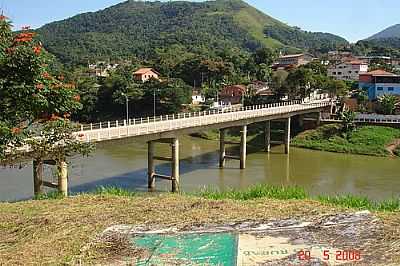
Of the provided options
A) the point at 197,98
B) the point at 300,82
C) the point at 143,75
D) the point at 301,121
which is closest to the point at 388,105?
the point at 301,121

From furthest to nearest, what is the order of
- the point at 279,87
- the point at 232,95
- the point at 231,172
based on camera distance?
the point at 232,95
the point at 279,87
the point at 231,172

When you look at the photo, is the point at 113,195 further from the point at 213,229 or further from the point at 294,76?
the point at 294,76

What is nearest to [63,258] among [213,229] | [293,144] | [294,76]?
[213,229]

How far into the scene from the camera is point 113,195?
12.3 metres

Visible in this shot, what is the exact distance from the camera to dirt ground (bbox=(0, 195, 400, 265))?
24.3ft

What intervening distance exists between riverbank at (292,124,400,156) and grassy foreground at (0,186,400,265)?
3465cm

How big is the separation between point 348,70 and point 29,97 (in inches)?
3352

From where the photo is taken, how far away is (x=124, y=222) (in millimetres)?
9086

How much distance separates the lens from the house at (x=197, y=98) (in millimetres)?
71125

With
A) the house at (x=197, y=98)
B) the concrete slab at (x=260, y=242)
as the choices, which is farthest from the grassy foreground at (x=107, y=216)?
the house at (x=197, y=98)

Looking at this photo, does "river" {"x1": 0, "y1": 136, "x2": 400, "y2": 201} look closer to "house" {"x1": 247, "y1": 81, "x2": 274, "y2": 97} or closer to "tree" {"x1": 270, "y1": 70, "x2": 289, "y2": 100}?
"tree" {"x1": 270, "y1": 70, "x2": 289, "y2": 100}

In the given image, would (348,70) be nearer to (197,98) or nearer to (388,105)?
(197,98)

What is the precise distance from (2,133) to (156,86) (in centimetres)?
5783

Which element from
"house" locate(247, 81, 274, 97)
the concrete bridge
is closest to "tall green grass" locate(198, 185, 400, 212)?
the concrete bridge
